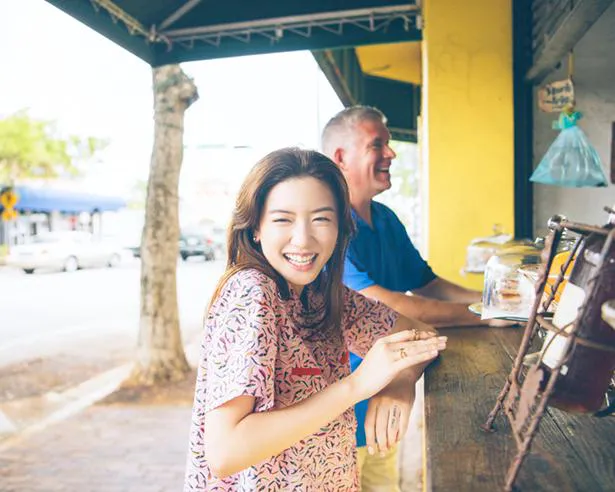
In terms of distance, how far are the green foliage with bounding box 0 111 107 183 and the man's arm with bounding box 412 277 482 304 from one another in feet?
69.0

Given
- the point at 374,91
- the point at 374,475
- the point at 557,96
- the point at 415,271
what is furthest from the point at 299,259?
the point at 374,91

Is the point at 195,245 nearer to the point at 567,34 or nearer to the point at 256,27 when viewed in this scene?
the point at 256,27

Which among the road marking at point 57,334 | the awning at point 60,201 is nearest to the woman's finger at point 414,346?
the road marking at point 57,334

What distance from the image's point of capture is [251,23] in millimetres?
4363

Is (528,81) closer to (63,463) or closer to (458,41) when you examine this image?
(458,41)

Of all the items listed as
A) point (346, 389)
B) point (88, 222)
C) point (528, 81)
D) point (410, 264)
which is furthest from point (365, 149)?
point (88, 222)

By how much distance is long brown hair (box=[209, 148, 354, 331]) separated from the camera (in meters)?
1.37

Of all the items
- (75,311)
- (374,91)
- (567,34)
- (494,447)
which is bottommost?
(75,311)

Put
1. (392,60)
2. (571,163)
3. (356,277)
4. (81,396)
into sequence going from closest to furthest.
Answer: (356,277) < (571,163) < (81,396) < (392,60)

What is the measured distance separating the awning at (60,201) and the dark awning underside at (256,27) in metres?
17.5

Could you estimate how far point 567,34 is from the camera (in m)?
3.01

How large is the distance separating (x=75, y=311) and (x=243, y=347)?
36.9ft

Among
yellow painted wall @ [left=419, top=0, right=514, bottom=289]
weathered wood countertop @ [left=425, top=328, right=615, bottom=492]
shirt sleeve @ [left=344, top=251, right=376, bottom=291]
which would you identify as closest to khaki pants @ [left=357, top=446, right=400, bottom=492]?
shirt sleeve @ [left=344, top=251, right=376, bottom=291]

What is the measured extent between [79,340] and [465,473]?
8.94 meters
